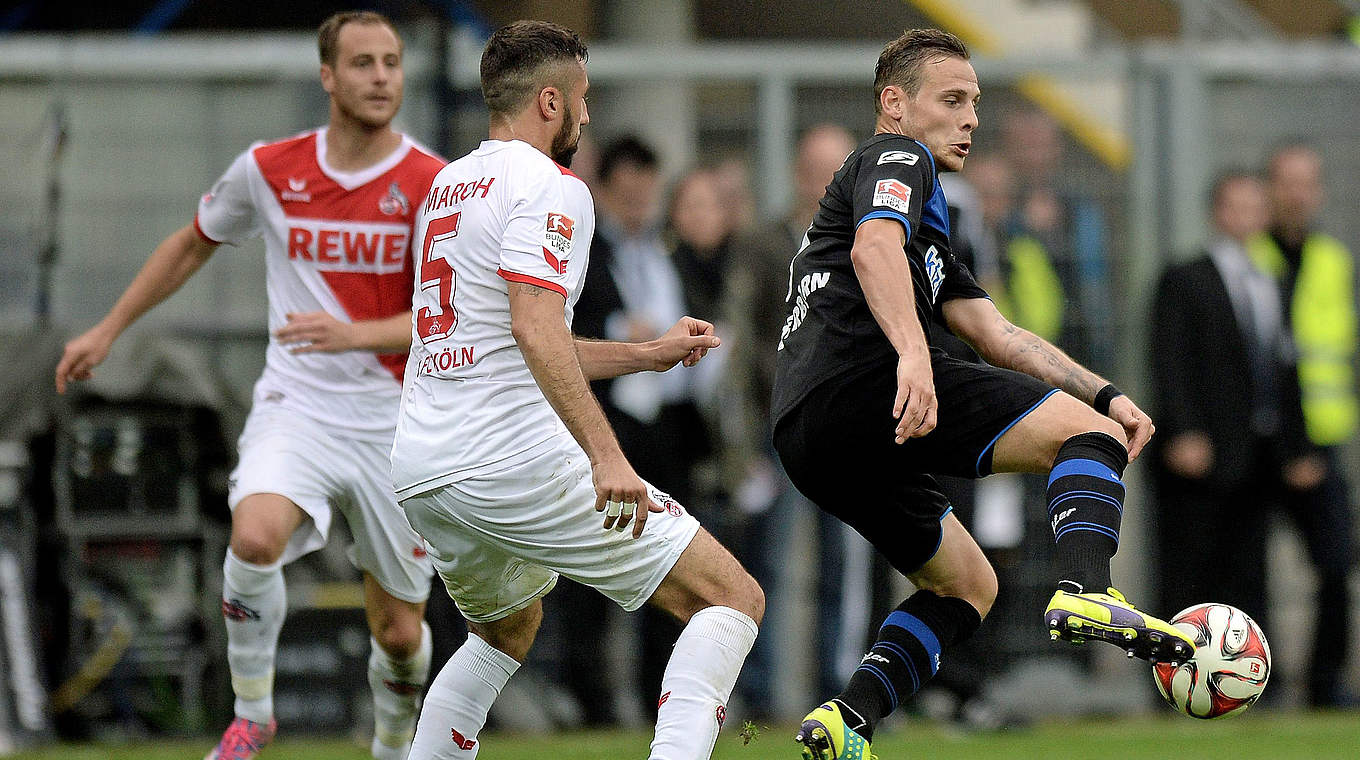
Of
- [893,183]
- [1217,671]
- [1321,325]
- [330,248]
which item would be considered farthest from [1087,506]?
[1321,325]

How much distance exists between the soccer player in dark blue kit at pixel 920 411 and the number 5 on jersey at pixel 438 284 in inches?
41.1

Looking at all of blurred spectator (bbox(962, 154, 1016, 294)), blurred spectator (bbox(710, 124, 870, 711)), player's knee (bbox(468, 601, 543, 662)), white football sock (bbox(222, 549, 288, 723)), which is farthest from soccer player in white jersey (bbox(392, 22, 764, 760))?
blurred spectator (bbox(962, 154, 1016, 294))

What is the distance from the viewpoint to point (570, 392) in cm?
449

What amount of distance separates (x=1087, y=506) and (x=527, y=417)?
1513 millimetres

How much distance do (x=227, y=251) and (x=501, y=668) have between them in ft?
14.6

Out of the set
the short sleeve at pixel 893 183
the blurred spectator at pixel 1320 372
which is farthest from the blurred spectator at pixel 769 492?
the short sleeve at pixel 893 183

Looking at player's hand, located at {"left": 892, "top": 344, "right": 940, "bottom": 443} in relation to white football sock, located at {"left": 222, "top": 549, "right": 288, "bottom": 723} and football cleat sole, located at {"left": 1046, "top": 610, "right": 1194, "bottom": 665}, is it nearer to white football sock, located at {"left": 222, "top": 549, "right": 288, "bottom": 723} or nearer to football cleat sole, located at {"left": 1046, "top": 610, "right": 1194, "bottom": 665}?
football cleat sole, located at {"left": 1046, "top": 610, "right": 1194, "bottom": 665}

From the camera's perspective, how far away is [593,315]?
8.55 metres

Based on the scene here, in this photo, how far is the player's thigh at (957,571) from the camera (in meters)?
5.47

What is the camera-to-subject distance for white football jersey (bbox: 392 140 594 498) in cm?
468

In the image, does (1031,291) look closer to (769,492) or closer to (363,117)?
(769,492)

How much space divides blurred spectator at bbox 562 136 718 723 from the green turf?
0.43 metres

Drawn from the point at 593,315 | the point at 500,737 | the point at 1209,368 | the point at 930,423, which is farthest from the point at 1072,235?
the point at 930,423

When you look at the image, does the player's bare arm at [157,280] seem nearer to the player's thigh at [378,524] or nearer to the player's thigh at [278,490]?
the player's thigh at [278,490]
